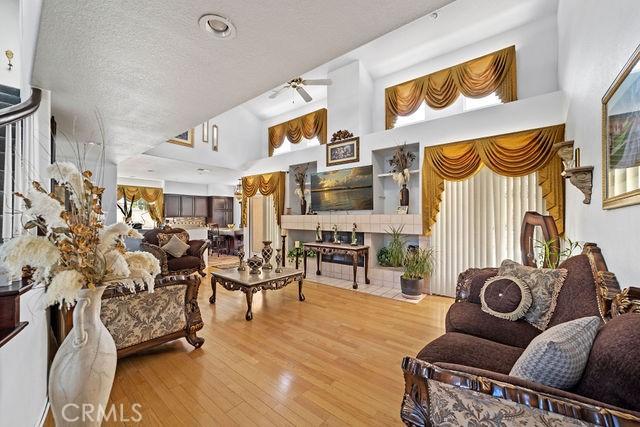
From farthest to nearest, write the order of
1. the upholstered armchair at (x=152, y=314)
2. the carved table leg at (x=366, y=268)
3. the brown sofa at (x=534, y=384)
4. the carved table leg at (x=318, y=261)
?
the carved table leg at (x=318, y=261), the carved table leg at (x=366, y=268), the upholstered armchair at (x=152, y=314), the brown sofa at (x=534, y=384)

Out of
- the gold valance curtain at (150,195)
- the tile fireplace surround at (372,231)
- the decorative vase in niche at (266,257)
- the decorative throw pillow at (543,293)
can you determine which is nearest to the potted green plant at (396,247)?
the tile fireplace surround at (372,231)

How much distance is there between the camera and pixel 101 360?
1057mm

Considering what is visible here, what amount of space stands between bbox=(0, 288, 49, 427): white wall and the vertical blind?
14.4ft

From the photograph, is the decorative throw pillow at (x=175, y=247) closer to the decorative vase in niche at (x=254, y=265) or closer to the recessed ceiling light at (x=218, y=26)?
the decorative vase in niche at (x=254, y=265)

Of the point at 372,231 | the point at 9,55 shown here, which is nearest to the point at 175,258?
the point at 9,55

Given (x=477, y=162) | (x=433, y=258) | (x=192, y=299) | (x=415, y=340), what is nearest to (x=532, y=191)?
(x=477, y=162)

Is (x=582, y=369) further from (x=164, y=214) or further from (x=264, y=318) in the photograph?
(x=164, y=214)

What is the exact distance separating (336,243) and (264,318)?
2307mm

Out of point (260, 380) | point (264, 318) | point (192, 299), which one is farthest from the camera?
point (264, 318)

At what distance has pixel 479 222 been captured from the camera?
3861mm

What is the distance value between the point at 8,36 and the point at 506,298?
653 centimetres

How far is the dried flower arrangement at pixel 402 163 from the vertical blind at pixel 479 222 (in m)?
0.70

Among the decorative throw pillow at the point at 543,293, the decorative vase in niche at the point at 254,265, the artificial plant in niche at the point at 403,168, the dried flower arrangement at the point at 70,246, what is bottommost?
the decorative vase in niche at the point at 254,265

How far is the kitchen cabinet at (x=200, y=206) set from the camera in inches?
417
